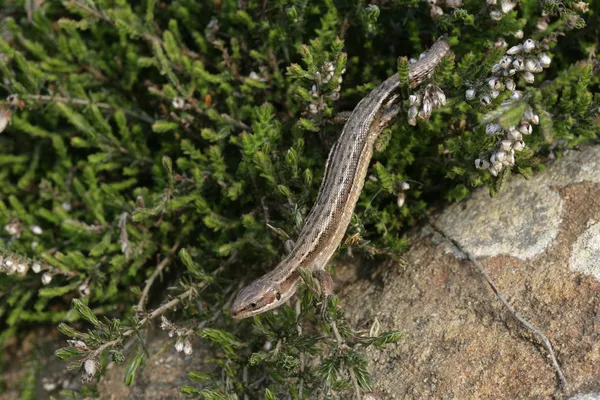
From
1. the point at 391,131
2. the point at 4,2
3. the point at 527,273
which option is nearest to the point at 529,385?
the point at 527,273

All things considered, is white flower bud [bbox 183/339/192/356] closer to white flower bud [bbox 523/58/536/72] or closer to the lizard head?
the lizard head

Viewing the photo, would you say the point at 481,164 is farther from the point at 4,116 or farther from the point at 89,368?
the point at 4,116

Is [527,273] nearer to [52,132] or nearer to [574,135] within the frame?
[574,135]

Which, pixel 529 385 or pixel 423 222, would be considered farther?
pixel 423 222

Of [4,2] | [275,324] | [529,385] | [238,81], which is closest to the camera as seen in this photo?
[529,385]

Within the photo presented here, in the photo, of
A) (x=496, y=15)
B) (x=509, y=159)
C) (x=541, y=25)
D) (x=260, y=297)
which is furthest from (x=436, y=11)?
(x=260, y=297)

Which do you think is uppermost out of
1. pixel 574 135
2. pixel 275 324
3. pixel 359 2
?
pixel 359 2
